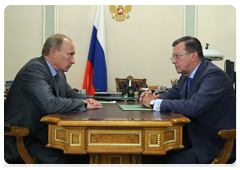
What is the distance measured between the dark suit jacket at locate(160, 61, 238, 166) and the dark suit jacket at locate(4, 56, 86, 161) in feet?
2.36

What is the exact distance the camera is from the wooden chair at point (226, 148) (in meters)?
1.20

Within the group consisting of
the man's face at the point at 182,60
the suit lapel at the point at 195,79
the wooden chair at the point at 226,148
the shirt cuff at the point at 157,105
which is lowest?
the wooden chair at the point at 226,148

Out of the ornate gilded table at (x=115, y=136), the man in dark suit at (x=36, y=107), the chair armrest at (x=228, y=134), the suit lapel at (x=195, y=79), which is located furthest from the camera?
the suit lapel at (x=195, y=79)

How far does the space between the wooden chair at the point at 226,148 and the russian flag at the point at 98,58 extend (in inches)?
128

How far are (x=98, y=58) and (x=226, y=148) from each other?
11.3 feet

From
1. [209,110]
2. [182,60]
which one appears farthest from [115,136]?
[182,60]

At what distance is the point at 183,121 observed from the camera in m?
1.15

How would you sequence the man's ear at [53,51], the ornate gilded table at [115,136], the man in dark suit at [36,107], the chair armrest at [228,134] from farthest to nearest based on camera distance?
1. the man's ear at [53,51]
2. the man in dark suit at [36,107]
3. the chair armrest at [228,134]
4. the ornate gilded table at [115,136]

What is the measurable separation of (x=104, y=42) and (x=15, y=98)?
319cm

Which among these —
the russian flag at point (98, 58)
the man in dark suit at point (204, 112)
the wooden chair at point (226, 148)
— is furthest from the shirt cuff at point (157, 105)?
the russian flag at point (98, 58)

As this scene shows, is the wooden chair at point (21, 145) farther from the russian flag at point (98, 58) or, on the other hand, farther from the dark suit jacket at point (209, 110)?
the russian flag at point (98, 58)

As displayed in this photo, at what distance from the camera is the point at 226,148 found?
123 centimetres
